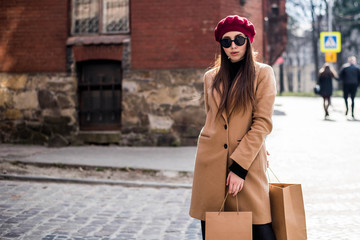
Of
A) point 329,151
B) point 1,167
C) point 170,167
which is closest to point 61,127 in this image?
point 1,167

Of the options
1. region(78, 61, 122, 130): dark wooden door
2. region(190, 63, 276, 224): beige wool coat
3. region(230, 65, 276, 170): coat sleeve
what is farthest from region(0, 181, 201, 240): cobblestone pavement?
region(78, 61, 122, 130): dark wooden door

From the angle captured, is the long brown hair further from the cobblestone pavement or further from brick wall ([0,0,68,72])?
brick wall ([0,0,68,72])

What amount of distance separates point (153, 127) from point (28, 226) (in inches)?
231

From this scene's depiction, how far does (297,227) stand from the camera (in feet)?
9.02

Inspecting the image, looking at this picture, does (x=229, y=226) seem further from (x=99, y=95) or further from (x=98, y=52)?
(x=99, y=95)

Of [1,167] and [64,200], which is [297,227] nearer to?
[64,200]

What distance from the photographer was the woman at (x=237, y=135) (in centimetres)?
278

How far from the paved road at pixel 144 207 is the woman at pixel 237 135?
6.46 feet

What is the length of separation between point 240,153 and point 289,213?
0.44 m

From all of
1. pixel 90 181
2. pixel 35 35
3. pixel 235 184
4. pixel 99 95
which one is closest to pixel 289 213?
pixel 235 184

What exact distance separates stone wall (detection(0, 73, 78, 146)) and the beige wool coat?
28.0 feet

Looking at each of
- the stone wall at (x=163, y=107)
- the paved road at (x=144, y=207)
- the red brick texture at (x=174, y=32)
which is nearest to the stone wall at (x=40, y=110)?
the stone wall at (x=163, y=107)

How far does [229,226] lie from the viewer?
8.57ft

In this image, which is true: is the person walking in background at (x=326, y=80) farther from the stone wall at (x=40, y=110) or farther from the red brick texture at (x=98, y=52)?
the stone wall at (x=40, y=110)
